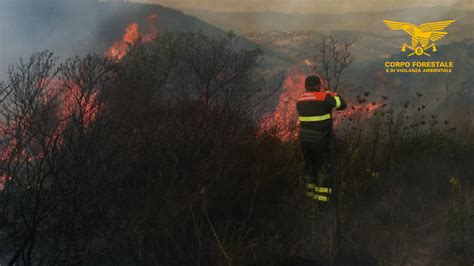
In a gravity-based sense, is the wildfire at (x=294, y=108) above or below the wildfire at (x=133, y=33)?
below

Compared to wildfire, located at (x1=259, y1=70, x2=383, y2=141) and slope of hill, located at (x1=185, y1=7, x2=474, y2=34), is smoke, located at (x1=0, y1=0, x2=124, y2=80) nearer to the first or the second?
slope of hill, located at (x1=185, y1=7, x2=474, y2=34)

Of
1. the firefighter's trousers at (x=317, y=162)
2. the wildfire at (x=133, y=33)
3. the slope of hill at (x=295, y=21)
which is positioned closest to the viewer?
the firefighter's trousers at (x=317, y=162)

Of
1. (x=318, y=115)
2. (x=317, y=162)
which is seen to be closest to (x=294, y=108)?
(x=318, y=115)

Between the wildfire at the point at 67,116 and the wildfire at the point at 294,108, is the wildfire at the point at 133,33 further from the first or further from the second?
the wildfire at the point at 67,116

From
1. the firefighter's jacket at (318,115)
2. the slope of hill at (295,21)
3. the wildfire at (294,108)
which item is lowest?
the firefighter's jacket at (318,115)

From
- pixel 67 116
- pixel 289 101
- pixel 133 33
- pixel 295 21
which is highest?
pixel 295 21

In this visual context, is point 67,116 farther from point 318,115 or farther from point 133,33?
point 133,33

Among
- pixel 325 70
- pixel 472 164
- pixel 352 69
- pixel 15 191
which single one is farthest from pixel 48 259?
pixel 352 69

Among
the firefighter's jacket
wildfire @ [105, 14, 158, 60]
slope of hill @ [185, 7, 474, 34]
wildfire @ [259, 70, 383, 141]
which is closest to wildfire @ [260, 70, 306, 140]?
wildfire @ [259, 70, 383, 141]

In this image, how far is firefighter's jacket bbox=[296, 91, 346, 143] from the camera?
527 cm

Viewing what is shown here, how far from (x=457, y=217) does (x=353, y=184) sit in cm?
108

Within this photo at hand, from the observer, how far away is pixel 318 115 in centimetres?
533

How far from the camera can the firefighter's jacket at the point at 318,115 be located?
527 cm

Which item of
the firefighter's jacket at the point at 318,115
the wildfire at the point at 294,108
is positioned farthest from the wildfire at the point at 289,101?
the firefighter's jacket at the point at 318,115
